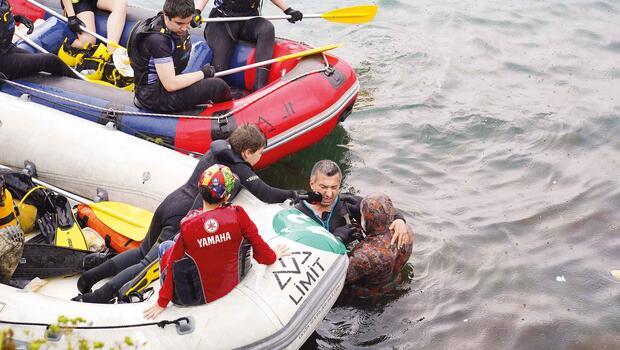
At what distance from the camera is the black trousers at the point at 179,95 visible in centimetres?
587

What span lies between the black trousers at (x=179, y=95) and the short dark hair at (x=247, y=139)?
4.88 ft

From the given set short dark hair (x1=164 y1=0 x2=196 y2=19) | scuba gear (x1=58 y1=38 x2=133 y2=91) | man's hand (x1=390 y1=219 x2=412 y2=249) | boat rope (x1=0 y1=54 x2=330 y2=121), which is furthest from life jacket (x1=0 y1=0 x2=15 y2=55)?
man's hand (x1=390 y1=219 x2=412 y2=249)

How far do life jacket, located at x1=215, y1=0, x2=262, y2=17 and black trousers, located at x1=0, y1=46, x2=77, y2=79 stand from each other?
1415 mm

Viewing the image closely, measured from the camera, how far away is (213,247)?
381cm

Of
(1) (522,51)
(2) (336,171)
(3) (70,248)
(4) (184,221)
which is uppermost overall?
(4) (184,221)

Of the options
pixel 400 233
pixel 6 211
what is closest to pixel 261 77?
pixel 400 233

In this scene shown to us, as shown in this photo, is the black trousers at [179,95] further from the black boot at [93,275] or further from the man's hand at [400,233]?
the man's hand at [400,233]

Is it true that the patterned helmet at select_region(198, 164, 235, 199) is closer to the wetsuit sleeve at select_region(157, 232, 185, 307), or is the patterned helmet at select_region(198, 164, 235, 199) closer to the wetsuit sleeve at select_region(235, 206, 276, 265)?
the wetsuit sleeve at select_region(235, 206, 276, 265)

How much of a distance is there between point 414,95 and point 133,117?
130 inches

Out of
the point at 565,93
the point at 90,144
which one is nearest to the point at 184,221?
the point at 90,144

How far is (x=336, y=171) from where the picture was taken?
15.7 ft

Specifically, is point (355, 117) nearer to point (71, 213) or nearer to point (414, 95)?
point (414, 95)

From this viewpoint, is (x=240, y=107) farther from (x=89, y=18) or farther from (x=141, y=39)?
(x=89, y=18)

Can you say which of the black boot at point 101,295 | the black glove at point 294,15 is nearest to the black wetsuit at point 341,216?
the black boot at point 101,295
